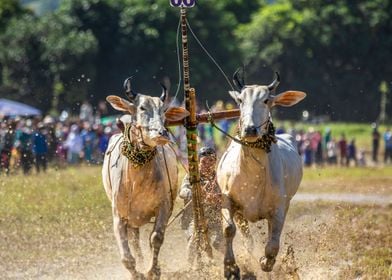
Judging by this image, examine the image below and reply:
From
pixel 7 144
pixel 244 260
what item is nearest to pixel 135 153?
pixel 244 260

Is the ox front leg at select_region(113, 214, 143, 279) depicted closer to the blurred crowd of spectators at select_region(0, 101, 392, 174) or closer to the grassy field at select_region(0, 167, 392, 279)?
the grassy field at select_region(0, 167, 392, 279)

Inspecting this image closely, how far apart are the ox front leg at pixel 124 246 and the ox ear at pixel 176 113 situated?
1232 mm

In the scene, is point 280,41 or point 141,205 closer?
point 141,205

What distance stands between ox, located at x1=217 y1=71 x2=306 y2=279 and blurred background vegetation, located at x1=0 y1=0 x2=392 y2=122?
104ft

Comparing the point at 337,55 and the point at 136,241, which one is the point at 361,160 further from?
the point at 136,241

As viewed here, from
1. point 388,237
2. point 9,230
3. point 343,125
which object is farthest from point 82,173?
point 343,125

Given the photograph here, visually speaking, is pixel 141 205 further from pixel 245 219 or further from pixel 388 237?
pixel 388 237

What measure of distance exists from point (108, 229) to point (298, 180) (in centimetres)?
389

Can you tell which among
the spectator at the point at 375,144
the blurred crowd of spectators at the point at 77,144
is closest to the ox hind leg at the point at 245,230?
the blurred crowd of spectators at the point at 77,144

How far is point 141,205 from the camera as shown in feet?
40.8

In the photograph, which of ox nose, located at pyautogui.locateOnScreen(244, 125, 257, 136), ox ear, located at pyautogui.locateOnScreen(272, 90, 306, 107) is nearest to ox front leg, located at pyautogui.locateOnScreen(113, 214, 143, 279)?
ox nose, located at pyautogui.locateOnScreen(244, 125, 257, 136)

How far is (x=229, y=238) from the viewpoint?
11922mm

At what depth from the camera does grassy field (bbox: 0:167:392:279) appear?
549 inches

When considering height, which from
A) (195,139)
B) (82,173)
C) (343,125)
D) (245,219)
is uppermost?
(195,139)
